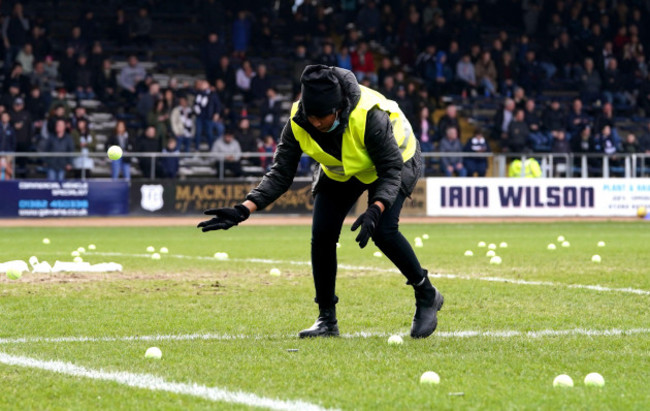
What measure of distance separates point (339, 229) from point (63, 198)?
1923 cm

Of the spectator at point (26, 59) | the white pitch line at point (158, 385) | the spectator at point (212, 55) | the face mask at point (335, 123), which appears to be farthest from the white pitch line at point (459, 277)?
the spectator at point (212, 55)

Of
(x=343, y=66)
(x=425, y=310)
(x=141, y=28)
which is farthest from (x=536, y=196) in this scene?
(x=425, y=310)

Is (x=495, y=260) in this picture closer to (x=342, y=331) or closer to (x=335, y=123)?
(x=342, y=331)

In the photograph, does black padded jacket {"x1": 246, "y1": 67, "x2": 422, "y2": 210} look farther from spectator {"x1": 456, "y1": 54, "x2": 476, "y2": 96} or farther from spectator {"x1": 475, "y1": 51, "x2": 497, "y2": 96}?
spectator {"x1": 475, "y1": 51, "x2": 497, "y2": 96}

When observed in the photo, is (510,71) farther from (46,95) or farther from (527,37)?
(46,95)

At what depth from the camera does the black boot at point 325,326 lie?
705 cm

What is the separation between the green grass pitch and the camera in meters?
5.02

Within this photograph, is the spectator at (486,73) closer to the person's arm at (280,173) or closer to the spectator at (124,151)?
the spectator at (124,151)

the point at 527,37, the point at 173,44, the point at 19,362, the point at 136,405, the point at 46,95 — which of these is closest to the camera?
the point at 136,405

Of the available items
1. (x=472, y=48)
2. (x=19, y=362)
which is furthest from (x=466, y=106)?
(x=19, y=362)

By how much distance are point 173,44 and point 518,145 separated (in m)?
10.6

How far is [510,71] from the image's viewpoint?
1283 inches

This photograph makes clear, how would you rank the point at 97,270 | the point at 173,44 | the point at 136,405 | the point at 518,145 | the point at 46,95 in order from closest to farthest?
the point at 136,405 → the point at 97,270 → the point at 46,95 → the point at 518,145 → the point at 173,44

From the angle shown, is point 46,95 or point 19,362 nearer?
point 19,362
